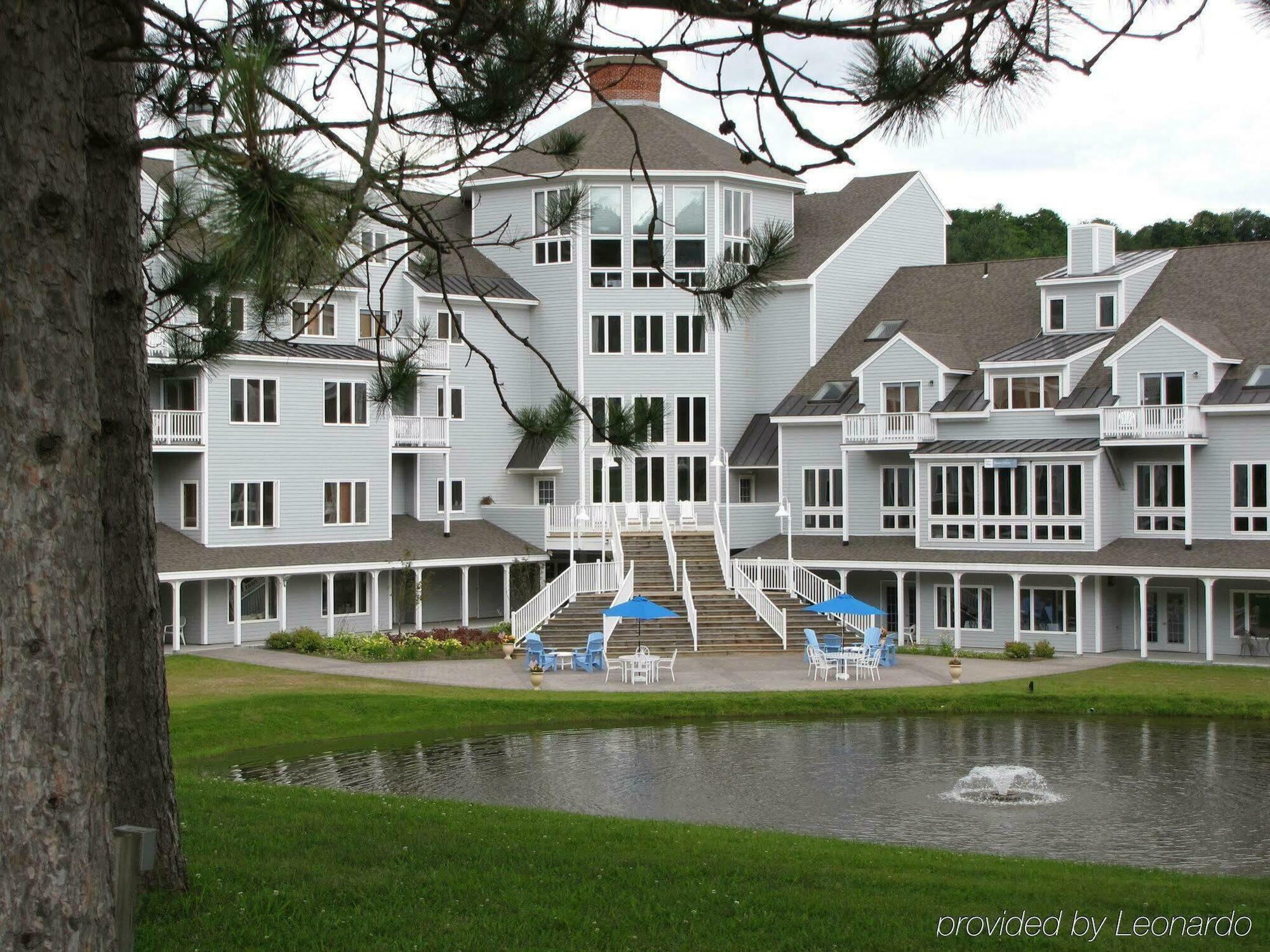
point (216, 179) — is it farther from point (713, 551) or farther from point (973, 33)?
point (713, 551)

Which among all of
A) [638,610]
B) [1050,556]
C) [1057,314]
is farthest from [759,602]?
[1057,314]

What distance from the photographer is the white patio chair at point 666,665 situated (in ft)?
95.0

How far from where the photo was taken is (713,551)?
38.6 meters

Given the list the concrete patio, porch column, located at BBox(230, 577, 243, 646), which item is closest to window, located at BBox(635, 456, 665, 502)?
the concrete patio

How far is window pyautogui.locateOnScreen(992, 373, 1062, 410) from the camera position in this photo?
3616cm

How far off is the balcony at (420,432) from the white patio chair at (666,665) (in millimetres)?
10889

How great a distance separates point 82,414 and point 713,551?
109 feet

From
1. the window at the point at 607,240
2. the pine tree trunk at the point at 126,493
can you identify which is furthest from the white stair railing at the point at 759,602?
the pine tree trunk at the point at 126,493

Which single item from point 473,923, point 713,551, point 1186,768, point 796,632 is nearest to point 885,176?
point 713,551

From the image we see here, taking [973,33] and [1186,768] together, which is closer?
[973,33]

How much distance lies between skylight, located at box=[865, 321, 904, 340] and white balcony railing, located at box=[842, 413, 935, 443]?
412 cm

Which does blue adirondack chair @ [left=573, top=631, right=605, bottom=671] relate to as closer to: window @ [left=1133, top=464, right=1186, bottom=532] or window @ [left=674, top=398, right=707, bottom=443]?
window @ [left=674, top=398, right=707, bottom=443]

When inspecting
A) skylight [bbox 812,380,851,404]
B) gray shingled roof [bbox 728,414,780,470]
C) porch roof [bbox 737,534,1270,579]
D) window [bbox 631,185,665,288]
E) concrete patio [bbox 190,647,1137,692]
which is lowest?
concrete patio [bbox 190,647,1137,692]

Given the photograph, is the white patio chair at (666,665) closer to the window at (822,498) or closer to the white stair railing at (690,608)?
the white stair railing at (690,608)
